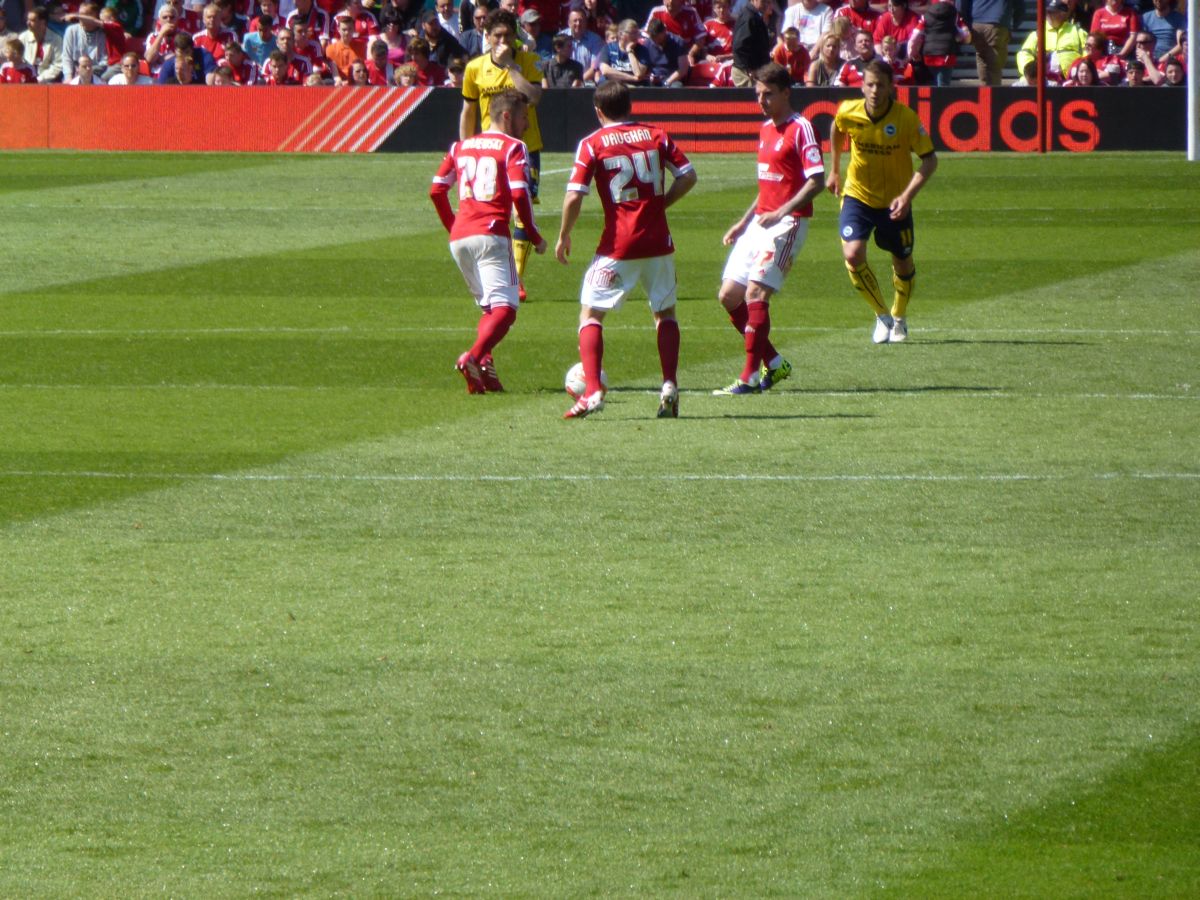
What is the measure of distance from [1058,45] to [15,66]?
1626 centimetres

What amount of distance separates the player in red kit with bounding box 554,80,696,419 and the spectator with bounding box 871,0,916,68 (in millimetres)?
20718

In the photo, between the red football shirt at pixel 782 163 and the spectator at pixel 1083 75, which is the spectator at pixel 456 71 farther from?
the red football shirt at pixel 782 163

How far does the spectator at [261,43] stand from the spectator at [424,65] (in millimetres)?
2684

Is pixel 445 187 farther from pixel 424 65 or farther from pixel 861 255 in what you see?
pixel 424 65

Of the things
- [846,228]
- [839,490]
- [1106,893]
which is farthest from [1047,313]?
[1106,893]

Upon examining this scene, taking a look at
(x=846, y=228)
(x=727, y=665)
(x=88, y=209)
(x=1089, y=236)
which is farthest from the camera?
(x=88, y=209)

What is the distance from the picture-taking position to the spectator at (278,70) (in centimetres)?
3378

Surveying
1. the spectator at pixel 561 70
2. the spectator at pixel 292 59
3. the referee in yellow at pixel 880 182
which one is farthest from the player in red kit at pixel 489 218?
the spectator at pixel 292 59

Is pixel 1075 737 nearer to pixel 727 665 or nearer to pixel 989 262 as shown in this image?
pixel 727 665

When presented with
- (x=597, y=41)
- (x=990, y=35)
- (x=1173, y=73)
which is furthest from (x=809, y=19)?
(x=1173, y=73)

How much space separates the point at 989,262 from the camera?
19688 millimetres

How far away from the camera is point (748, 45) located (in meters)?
31.3

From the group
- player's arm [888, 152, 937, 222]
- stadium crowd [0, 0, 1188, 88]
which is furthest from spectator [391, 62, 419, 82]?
player's arm [888, 152, 937, 222]

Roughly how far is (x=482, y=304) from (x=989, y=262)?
8.27 m
